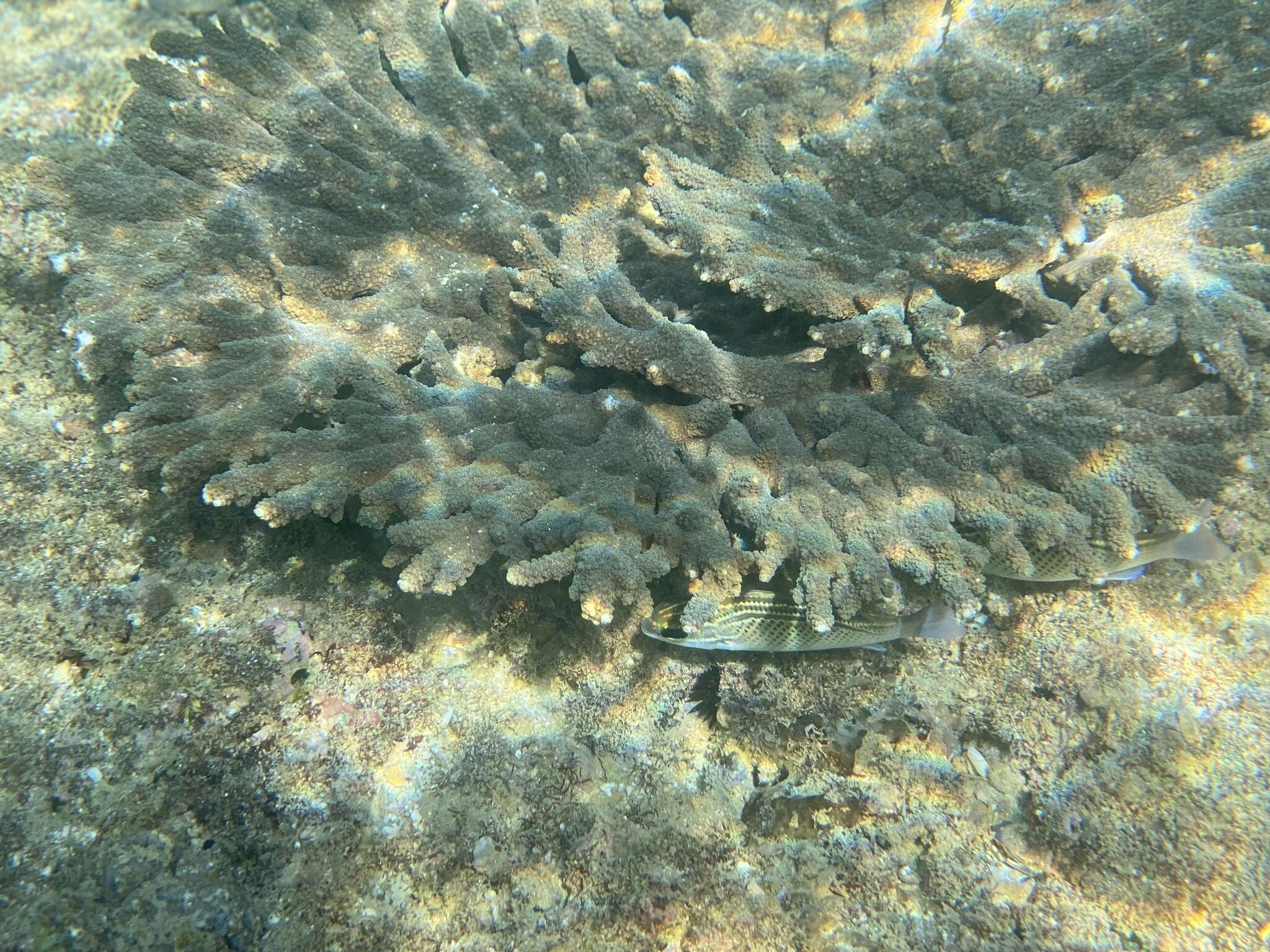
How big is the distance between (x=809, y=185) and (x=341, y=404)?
7.39 ft

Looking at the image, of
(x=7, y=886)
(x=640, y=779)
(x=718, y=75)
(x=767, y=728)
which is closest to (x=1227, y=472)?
(x=767, y=728)

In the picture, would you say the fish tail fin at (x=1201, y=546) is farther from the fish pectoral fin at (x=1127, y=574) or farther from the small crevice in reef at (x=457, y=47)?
the small crevice in reef at (x=457, y=47)

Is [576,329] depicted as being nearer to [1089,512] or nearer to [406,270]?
[406,270]

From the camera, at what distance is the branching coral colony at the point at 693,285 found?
7.70ft

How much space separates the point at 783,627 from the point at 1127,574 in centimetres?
131

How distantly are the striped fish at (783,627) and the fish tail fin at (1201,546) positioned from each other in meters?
0.85

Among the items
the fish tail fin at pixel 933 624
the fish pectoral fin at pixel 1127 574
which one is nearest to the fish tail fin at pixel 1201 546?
the fish pectoral fin at pixel 1127 574

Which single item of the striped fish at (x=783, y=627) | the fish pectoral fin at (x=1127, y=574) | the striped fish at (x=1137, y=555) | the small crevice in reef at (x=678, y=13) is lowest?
the striped fish at (x=783, y=627)

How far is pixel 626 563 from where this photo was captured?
212 cm

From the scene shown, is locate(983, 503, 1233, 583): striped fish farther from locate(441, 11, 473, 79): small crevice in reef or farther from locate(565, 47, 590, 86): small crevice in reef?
locate(441, 11, 473, 79): small crevice in reef

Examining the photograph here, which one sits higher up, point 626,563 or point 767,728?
point 626,563

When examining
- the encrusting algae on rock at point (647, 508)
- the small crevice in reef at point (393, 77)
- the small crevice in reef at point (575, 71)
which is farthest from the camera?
the small crevice in reef at point (575, 71)

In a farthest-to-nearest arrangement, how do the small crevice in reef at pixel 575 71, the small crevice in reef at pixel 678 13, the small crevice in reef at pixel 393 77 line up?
the small crevice in reef at pixel 678 13 → the small crevice in reef at pixel 575 71 → the small crevice in reef at pixel 393 77

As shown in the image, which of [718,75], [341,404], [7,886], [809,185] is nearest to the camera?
[7,886]
